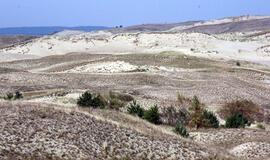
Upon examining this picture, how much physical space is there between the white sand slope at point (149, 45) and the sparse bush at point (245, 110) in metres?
42.2

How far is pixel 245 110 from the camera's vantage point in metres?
30.5

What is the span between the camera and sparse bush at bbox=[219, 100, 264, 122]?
97.5 ft

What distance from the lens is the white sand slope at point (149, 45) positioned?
7738cm

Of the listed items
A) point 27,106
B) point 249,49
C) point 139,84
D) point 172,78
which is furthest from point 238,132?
point 249,49

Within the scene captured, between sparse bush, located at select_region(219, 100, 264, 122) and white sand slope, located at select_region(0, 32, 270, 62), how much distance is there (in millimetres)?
42181

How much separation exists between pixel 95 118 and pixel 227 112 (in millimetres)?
15240

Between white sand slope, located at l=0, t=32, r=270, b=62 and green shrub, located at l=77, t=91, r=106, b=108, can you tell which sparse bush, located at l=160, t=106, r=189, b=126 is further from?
white sand slope, located at l=0, t=32, r=270, b=62

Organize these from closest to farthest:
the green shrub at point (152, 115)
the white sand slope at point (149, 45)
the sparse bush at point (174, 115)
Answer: the green shrub at point (152, 115), the sparse bush at point (174, 115), the white sand slope at point (149, 45)

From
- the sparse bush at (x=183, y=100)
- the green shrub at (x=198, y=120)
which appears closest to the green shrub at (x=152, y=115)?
the green shrub at (x=198, y=120)

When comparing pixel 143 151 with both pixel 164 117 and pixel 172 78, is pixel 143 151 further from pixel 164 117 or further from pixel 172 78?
pixel 172 78

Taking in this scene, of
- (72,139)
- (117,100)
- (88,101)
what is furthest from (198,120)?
(72,139)

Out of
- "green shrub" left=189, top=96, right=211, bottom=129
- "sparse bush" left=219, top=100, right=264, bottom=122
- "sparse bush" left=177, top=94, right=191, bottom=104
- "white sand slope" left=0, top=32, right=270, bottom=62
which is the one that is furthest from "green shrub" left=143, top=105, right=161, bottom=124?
"white sand slope" left=0, top=32, right=270, bottom=62

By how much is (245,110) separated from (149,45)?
57.4 m

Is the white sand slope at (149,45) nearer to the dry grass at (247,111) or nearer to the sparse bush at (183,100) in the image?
the dry grass at (247,111)
